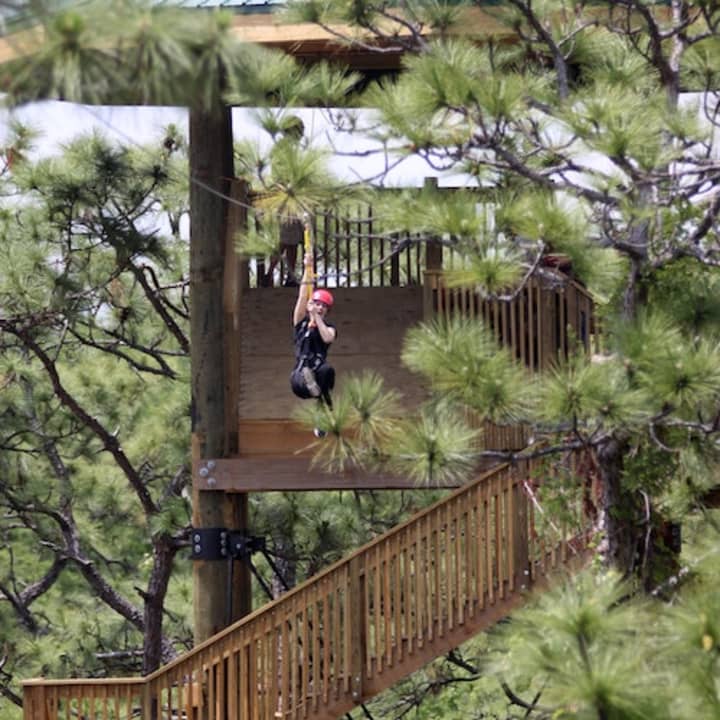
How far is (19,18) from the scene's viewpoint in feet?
24.6

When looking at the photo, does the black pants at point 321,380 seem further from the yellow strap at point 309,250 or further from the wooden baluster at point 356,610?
the wooden baluster at point 356,610

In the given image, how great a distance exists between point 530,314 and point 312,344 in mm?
1425

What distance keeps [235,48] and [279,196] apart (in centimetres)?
315

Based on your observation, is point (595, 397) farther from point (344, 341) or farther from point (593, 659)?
point (344, 341)

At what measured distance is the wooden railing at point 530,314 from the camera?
42.0 ft

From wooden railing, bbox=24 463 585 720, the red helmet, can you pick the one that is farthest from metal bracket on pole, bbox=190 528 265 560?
the red helmet

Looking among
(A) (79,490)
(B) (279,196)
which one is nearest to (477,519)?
(B) (279,196)

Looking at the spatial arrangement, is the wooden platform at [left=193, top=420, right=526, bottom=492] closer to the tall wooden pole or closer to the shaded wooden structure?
the shaded wooden structure

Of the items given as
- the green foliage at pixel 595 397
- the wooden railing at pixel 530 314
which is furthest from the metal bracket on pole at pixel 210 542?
the green foliage at pixel 595 397

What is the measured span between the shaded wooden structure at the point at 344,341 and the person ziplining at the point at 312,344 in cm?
71

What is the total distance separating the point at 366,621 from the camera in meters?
12.5

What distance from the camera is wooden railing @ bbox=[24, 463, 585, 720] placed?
12.4 metres

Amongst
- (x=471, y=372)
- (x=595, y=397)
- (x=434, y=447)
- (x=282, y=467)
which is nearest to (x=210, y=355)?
(x=282, y=467)

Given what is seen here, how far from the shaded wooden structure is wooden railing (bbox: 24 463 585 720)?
2.30ft
